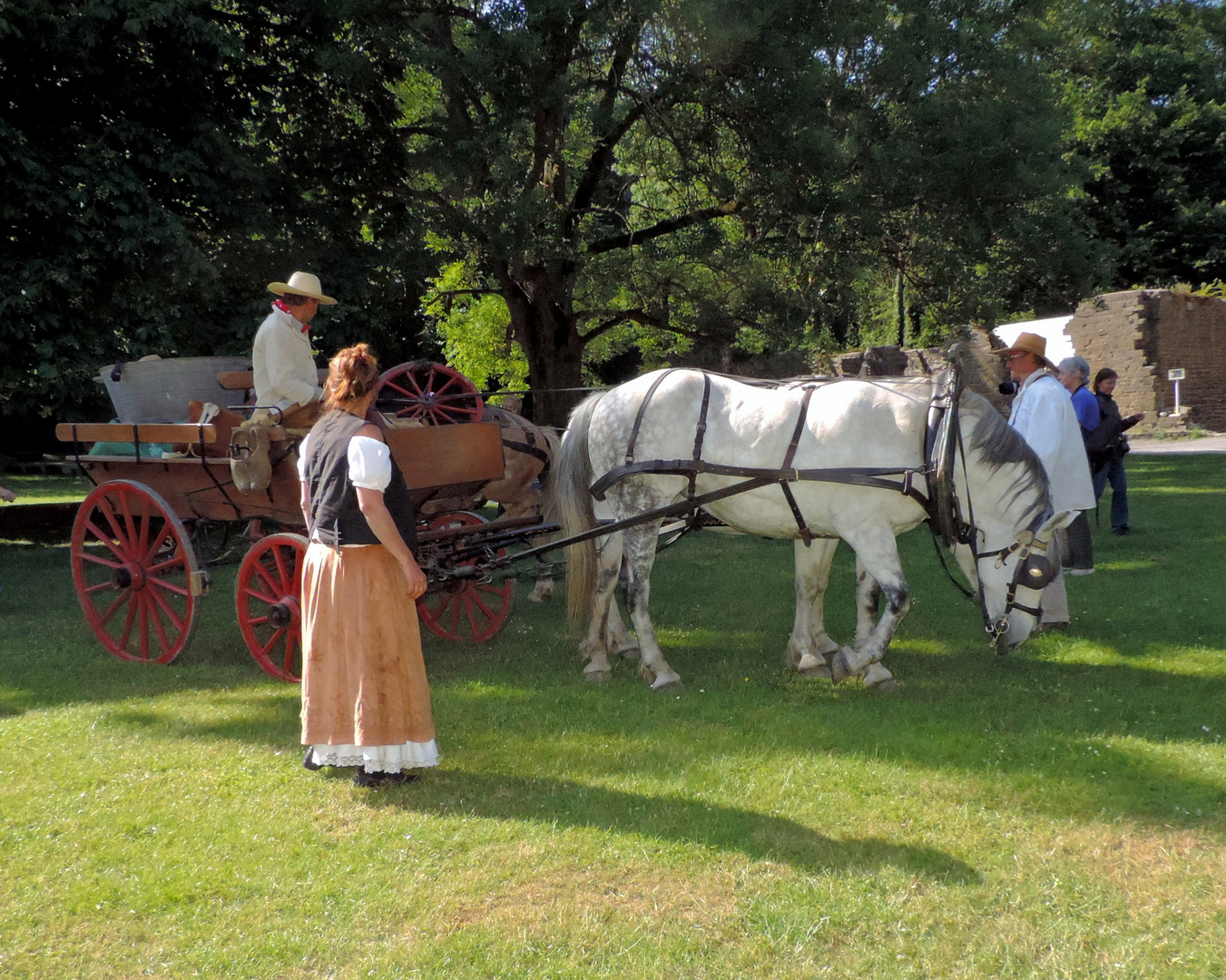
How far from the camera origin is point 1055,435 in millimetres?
7000

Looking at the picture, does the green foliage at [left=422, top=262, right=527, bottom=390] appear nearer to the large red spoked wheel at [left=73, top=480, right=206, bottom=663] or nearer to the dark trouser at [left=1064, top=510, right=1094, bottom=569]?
the dark trouser at [left=1064, top=510, right=1094, bottom=569]

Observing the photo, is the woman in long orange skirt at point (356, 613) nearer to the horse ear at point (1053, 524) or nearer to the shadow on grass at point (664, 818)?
the shadow on grass at point (664, 818)

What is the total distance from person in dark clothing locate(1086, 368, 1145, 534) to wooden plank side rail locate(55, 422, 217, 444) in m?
8.91

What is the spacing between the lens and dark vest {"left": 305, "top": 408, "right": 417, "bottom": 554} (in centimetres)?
448

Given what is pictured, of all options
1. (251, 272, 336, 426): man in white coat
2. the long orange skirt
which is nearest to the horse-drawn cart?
(251, 272, 336, 426): man in white coat

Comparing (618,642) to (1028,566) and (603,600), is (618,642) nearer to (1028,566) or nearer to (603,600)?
(603,600)

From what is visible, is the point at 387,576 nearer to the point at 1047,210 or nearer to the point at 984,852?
the point at 984,852

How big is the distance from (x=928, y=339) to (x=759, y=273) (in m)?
19.3

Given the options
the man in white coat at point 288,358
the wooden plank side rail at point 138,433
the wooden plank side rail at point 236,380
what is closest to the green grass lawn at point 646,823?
the wooden plank side rail at point 138,433

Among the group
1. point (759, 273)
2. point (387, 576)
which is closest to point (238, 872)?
point (387, 576)

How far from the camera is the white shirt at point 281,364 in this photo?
6441 millimetres

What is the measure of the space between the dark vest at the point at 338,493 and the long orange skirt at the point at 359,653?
0.32 feet

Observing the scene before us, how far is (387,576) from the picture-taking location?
4664 mm

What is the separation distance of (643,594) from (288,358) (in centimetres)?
264
